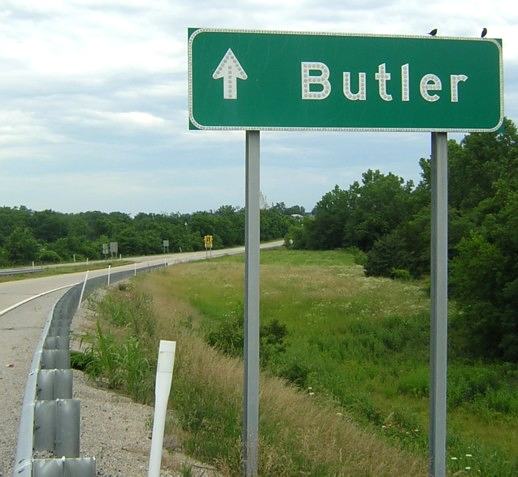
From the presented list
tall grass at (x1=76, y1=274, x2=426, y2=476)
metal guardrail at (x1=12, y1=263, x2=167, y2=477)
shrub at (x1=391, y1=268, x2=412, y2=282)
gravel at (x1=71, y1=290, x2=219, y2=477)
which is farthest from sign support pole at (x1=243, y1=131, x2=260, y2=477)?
shrub at (x1=391, y1=268, x2=412, y2=282)

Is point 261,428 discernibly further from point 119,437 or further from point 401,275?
point 401,275

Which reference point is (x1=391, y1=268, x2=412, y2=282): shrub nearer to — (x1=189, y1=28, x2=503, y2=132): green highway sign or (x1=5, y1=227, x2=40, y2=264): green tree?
(x1=5, y1=227, x2=40, y2=264): green tree

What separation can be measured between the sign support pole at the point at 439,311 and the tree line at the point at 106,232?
74420mm

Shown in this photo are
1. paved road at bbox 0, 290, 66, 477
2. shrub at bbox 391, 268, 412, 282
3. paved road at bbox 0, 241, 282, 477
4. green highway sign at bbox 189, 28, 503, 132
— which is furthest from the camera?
shrub at bbox 391, 268, 412, 282

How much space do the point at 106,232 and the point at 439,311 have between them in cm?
11005

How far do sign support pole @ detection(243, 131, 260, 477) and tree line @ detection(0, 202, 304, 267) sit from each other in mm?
74280

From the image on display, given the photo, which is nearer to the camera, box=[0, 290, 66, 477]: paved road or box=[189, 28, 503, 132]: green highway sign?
box=[189, 28, 503, 132]: green highway sign

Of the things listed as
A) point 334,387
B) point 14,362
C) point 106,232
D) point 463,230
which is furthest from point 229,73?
point 106,232

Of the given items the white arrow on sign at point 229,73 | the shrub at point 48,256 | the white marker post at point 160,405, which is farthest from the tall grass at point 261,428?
the shrub at point 48,256

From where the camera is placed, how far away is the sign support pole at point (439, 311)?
6180mm

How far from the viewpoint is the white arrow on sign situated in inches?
231

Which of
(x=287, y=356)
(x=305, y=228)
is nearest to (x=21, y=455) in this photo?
(x=287, y=356)

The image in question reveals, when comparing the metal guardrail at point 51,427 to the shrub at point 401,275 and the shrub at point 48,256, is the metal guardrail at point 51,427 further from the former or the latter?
the shrub at point 48,256

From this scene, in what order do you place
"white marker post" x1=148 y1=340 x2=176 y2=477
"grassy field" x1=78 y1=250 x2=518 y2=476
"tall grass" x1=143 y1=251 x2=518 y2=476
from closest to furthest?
"white marker post" x1=148 y1=340 x2=176 y2=477 < "grassy field" x1=78 y1=250 x2=518 y2=476 < "tall grass" x1=143 y1=251 x2=518 y2=476
